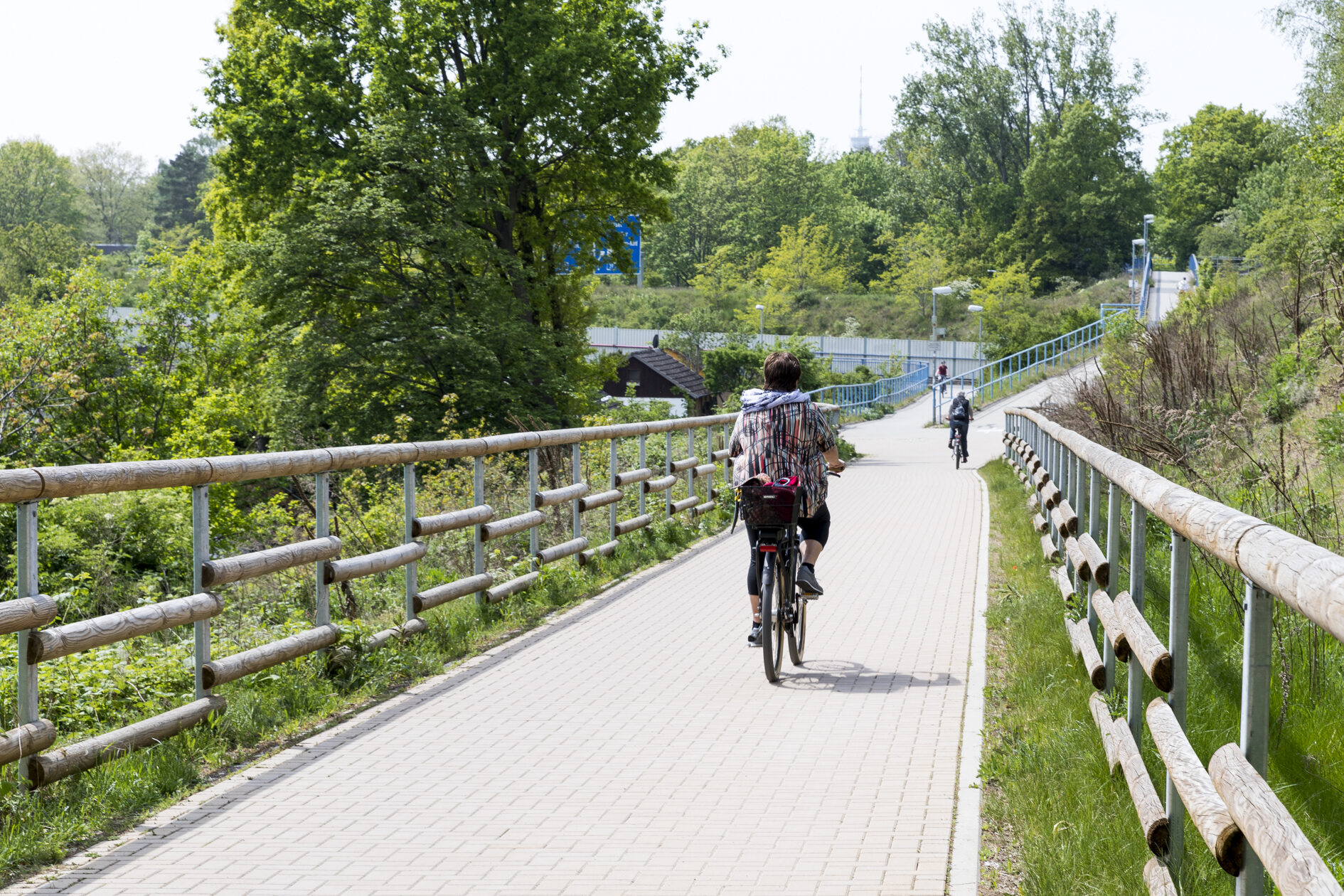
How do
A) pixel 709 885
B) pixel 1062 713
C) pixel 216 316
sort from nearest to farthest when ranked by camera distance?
pixel 709 885 < pixel 1062 713 < pixel 216 316

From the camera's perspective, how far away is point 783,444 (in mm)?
7027

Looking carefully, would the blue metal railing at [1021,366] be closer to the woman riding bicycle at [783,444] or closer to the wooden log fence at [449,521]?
the wooden log fence at [449,521]

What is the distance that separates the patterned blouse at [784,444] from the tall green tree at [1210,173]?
9480cm

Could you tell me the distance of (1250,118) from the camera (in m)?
101

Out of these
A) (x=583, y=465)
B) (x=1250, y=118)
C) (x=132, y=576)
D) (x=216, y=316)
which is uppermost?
(x=1250, y=118)

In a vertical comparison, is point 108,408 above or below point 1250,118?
below

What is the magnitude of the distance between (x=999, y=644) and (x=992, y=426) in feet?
122

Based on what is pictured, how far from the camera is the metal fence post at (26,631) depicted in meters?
4.29

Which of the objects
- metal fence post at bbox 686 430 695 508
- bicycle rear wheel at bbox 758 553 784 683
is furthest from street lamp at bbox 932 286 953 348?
bicycle rear wheel at bbox 758 553 784 683

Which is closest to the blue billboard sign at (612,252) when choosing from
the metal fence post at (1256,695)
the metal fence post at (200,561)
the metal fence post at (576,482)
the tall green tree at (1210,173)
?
the metal fence post at (576,482)

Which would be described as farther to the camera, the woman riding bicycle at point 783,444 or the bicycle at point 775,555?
the woman riding bicycle at point 783,444

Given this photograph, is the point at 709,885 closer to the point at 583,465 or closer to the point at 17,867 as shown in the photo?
the point at 17,867

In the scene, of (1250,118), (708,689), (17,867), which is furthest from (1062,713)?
(1250,118)

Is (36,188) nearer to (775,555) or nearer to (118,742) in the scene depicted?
(775,555)
